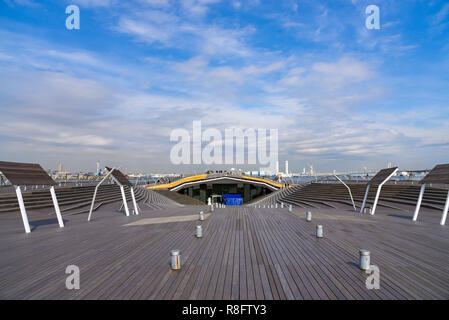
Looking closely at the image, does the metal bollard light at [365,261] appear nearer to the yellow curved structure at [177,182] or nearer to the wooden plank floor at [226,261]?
the wooden plank floor at [226,261]

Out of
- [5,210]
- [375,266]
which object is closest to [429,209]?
[375,266]

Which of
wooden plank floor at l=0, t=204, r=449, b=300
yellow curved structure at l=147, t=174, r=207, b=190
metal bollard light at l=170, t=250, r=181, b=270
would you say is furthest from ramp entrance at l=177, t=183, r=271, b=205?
metal bollard light at l=170, t=250, r=181, b=270

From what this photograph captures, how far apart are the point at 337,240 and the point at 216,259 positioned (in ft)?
17.2

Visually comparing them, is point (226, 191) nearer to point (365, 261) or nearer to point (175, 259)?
point (175, 259)

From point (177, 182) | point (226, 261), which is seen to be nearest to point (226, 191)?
point (177, 182)

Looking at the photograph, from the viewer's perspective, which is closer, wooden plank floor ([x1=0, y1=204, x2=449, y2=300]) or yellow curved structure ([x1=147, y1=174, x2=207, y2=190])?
wooden plank floor ([x1=0, y1=204, x2=449, y2=300])

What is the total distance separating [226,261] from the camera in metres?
A: 6.91

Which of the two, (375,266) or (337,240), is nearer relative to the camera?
(375,266)

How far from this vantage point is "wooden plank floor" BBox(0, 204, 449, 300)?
16.7ft

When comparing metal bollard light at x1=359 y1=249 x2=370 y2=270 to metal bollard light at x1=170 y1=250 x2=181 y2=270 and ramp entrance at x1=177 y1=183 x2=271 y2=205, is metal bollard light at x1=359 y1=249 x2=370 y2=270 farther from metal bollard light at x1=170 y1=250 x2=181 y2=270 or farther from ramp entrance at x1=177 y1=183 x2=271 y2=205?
ramp entrance at x1=177 y1=183 x2=271 y2=205

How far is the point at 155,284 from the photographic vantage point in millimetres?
5406

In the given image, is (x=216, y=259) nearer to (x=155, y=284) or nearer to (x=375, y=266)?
(x=155, y=284)

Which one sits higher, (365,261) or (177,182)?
(365,261)

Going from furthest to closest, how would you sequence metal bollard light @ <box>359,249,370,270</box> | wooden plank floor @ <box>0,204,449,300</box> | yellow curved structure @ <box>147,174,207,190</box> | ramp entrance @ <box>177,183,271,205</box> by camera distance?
1. ramp entrance @ <box>177,183,271,205</box>
2. yellow curved structure @ <box>147,174,207,190</box>
3. metal bollard light @ <box>359,249,370,270</box>
4. wooden plank floor @ <box>0,204,449,300</box>
